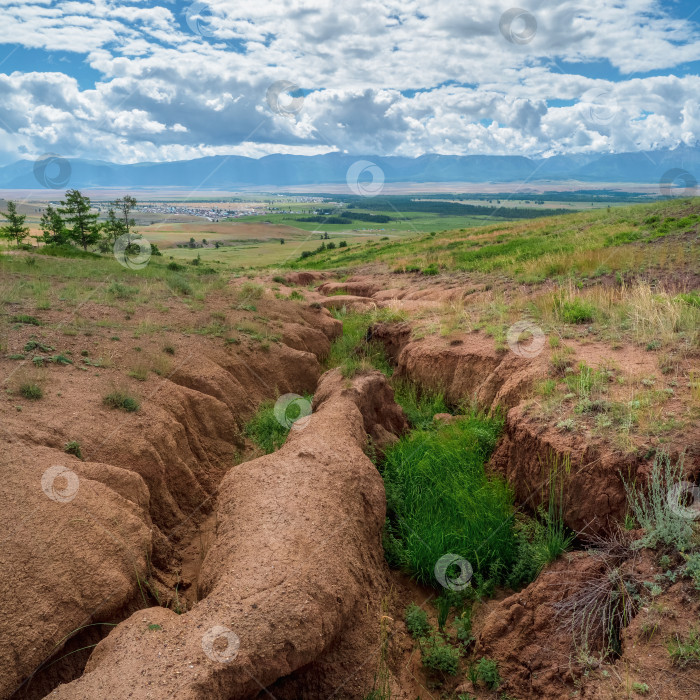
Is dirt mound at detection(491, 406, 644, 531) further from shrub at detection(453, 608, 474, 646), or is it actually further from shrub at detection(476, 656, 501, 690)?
shrub at detection(476, 656, 501, 690)

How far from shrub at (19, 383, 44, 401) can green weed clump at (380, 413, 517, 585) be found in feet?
16.7

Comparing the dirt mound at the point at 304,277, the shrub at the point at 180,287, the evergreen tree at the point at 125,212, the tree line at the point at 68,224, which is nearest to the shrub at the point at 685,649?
the shrub at the point at 180,287

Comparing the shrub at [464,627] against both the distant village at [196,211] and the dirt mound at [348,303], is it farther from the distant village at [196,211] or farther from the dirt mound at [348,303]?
the distant village at [196,211]

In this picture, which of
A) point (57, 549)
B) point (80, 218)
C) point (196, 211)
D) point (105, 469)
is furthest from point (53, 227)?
Result: point (196, 211)

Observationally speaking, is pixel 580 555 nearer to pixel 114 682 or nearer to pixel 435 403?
pixel 114 682

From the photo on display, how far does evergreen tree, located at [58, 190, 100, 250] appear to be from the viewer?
30.9 m

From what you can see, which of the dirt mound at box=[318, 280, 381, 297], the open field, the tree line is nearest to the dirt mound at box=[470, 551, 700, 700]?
the open field

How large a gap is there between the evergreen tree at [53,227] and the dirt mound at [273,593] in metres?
30.3

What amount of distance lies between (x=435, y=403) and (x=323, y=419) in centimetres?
325

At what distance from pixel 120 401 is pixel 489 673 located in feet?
20.2

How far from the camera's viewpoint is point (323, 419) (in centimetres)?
787

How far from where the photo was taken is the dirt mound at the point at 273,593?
12.6 feet

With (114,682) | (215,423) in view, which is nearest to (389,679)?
(114,682)

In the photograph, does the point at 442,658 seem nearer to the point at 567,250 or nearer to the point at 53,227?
the point at 567,250
